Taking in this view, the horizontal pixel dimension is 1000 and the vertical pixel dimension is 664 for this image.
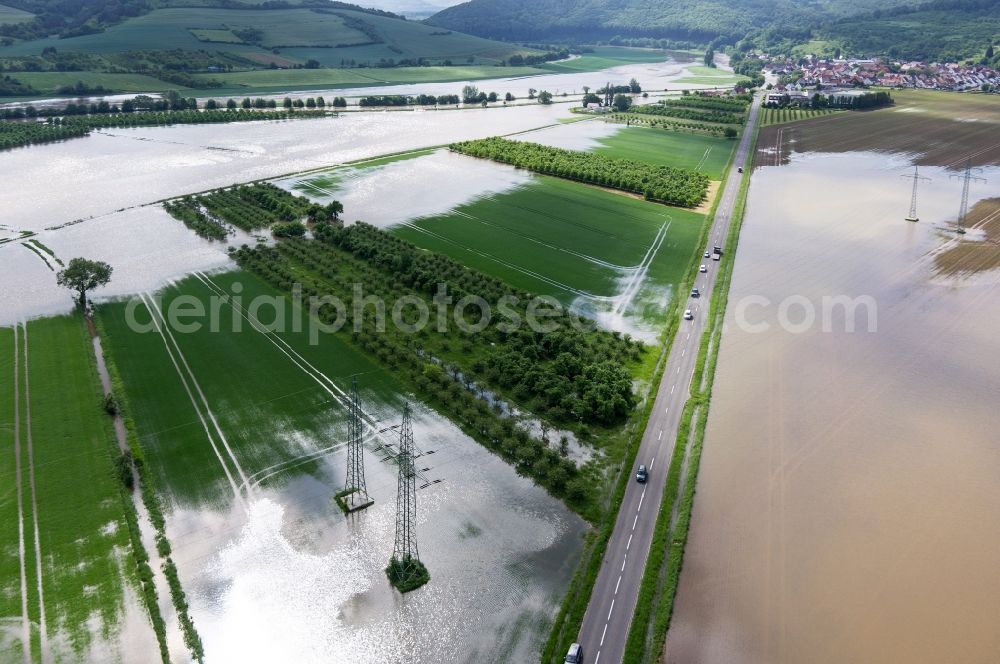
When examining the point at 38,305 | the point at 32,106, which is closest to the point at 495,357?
the point at 38,305

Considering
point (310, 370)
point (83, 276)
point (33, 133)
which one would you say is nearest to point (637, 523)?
point (310, 370)

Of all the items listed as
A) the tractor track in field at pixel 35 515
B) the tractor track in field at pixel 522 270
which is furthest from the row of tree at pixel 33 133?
the tractor track in field at pixel 35 515

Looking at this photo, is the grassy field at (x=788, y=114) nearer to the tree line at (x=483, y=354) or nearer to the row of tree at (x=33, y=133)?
the tree line at (x=483, y=354)

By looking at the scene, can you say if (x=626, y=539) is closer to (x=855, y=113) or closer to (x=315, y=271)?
(x=315, y=271)

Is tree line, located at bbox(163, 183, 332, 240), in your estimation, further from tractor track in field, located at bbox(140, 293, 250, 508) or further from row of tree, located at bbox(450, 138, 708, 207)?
row of tree, located at bbox(450, 138, 708, 207)

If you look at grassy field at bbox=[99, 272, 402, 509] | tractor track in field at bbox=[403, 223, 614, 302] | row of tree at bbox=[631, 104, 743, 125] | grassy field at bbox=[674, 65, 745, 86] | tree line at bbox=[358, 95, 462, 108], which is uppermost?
grassy field at bbox=[674, 65, 745, 86]

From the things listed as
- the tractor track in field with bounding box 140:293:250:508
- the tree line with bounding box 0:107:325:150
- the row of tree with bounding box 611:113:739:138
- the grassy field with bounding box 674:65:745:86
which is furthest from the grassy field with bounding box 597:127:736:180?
the grassy field with bounding box 674:65:745:86
